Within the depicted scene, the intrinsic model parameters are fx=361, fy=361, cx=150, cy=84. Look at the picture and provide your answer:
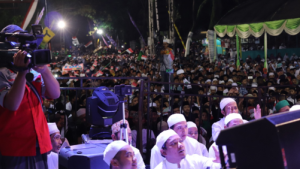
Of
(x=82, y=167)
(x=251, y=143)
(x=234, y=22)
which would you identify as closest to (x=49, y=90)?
(x=82, y=167)

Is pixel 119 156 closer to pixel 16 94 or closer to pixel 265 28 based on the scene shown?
pixel 16 94

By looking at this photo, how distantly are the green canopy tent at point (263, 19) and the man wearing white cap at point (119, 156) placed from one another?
10.9 metres

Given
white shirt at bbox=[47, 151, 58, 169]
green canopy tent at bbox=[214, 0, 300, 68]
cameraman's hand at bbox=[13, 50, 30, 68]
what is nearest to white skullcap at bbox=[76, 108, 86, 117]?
white shirt at bbox=[47, 151, 58, 169]

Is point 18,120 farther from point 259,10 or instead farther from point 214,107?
point 259,10

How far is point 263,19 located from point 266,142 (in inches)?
538

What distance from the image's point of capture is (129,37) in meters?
49.0

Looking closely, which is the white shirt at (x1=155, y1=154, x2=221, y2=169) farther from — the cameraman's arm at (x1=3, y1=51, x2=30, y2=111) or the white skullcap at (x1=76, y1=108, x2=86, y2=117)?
the white skullcap at (x1=76, y1=108, x2=86, y2=117)

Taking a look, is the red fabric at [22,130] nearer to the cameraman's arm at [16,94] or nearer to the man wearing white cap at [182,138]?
the cameraman's arm at [16,94]

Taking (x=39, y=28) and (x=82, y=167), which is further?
(x=82, y=167)

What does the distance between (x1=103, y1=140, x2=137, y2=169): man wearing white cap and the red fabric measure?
1.99 ft

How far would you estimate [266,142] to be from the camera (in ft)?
4.22

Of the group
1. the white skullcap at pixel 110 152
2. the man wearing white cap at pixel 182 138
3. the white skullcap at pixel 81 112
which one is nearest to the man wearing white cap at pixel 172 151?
the man wearing white cap at pixel 182 138

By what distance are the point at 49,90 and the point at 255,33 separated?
13.9 m

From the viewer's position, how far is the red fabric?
2719mm
